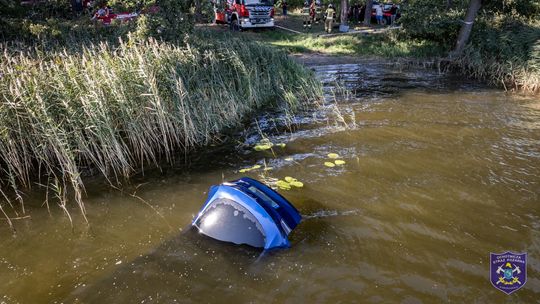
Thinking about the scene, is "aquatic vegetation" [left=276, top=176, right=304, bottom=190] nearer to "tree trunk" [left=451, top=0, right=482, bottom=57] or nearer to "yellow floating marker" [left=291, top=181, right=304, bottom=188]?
"yellow floating marker" [left=291, top=181, right=304, bottom=188]

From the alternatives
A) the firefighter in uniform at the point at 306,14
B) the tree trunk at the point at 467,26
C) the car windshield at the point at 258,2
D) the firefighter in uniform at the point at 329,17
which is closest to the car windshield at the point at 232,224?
the tree trunk at the point at 467,26

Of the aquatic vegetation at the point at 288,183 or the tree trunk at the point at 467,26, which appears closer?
the aquatic vegetation at the point at 288,183

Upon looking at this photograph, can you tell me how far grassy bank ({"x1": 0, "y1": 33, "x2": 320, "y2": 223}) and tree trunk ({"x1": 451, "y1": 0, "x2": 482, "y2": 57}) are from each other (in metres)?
11.0

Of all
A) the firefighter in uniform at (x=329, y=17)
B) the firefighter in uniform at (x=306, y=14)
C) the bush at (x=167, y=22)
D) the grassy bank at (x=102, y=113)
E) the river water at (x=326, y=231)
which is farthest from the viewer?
the firefighter in uniform at (x=306, y=14)

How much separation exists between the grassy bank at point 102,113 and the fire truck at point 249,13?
12.5 meters

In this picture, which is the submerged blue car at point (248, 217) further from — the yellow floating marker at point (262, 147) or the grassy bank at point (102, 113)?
the yellow floating marker at point (262, 147)

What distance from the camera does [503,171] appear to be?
6016mm

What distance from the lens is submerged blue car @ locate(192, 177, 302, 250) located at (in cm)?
405

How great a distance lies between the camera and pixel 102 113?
18.6 ft

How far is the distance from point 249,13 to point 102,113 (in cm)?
1573

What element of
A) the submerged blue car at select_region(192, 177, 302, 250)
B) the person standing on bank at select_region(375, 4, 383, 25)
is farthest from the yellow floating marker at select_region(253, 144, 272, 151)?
the person standing on bank at select_region(375, 4, 383, 25)

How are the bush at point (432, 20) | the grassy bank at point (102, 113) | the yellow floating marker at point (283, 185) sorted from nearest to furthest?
the grassy bank at point (102, 113), the yellow floating marker at point (283, 185), the bush at point (432, 20)

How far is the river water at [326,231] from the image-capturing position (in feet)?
12.2

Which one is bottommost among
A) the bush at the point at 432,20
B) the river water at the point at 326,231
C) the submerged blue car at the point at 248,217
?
the river water at the point at 326,231
